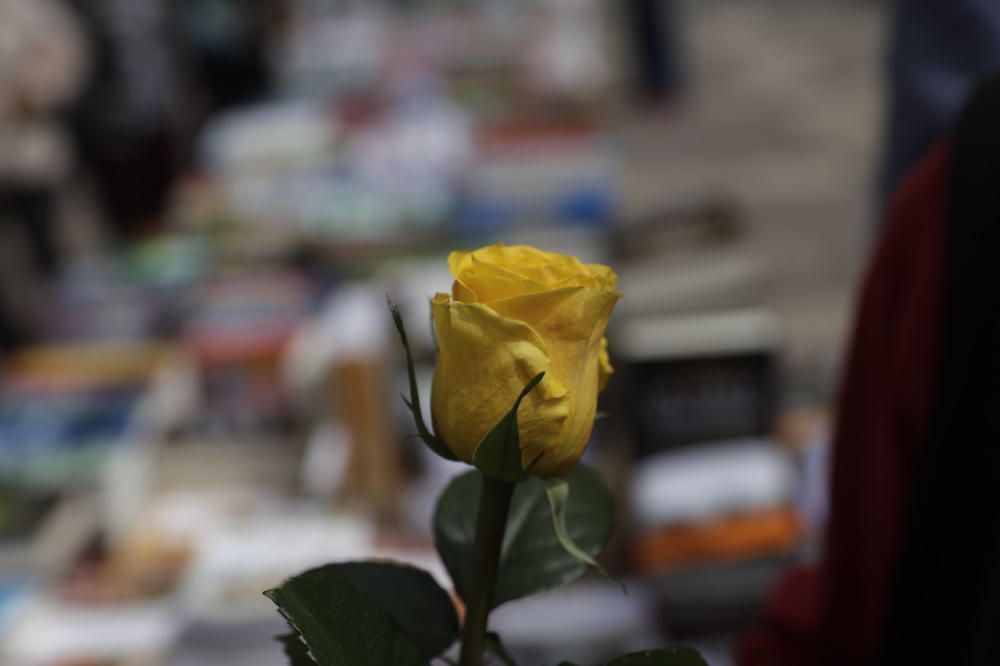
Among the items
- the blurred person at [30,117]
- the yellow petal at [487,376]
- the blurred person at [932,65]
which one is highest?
the blurred person at [30,117]

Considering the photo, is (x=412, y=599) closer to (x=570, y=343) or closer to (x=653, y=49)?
(x=570, y=343)

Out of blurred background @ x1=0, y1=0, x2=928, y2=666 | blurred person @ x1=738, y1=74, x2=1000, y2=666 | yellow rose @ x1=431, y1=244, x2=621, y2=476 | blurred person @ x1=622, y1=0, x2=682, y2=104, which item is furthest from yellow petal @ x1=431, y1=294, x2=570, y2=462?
blurred person @ x1=622, y1=0, x2=682, y2=104

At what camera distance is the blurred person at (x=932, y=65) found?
1.08 metres

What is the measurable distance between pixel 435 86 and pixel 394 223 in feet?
3.86

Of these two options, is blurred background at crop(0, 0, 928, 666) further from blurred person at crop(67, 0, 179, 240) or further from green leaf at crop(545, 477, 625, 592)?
green leaf at crop(545, 477, 625, 592)

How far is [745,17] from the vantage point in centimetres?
795

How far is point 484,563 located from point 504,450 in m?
0.07

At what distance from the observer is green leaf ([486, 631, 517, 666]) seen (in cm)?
45

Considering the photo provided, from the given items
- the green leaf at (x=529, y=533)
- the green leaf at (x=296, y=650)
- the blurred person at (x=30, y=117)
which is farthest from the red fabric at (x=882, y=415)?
the blurred person at (x=30, y=117)

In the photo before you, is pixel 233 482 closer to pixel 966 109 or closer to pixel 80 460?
pixel 80 460

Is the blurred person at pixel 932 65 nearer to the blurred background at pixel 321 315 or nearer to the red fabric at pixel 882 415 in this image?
the blurred background at pixel 321 315

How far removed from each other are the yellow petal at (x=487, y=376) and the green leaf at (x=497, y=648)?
0.10m

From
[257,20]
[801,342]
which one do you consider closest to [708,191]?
[801,342]

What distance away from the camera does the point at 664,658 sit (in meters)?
0.39
